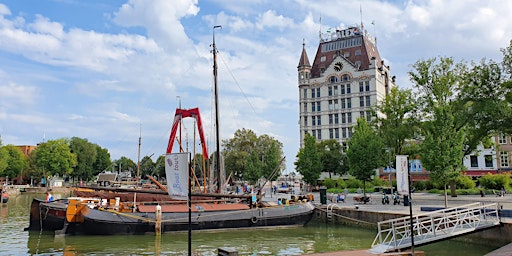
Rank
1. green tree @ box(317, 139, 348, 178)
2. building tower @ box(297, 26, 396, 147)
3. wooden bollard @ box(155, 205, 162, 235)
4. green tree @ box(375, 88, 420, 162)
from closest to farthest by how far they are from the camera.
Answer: wooden bollard @ box(155, 205, 162, 235) → green tree @ box(375, 88, 420, 162) → green tree @ box(317, 139, 348, 178) → building tower @ box(297, 26, 396, 147)

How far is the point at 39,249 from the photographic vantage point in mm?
21234

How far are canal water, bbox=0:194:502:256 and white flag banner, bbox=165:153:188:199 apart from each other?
32.5 feet

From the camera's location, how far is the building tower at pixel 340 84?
79875mm

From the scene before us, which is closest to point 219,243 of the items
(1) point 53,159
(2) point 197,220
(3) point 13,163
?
(2) point 197,220

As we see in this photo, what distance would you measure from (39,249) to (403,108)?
38.8 meters

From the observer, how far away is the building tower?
79.9m

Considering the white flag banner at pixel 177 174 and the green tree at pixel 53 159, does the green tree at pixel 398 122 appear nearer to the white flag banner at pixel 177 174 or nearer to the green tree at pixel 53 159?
the white flag banner at pixel 177 174

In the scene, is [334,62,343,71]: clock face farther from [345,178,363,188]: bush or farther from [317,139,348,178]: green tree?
[345,178,363,188]: bush

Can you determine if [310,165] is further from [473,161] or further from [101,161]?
[101,161]

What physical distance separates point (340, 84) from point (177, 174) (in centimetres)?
7427

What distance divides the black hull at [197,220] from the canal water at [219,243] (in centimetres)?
58

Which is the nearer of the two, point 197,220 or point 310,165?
point 197,220

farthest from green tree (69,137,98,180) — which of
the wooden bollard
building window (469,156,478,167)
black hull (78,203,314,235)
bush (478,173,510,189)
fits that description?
bush (478,173,510,189)

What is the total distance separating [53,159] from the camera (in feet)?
305
